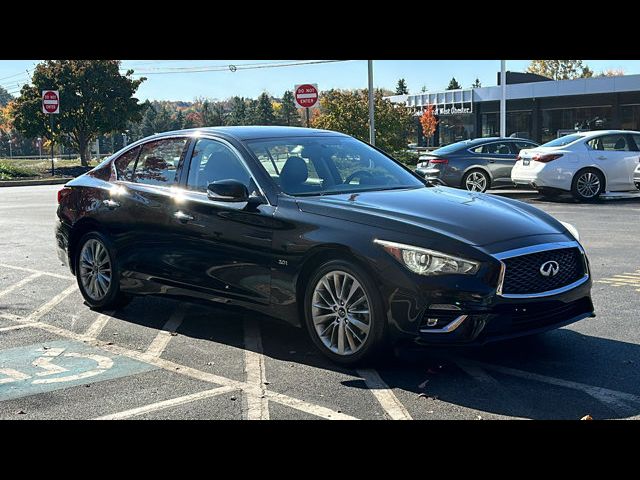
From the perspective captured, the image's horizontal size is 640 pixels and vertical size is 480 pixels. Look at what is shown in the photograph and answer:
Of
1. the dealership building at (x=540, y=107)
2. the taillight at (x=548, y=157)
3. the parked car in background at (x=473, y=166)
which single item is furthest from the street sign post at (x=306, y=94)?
the dealership building at (x=540, y=107)

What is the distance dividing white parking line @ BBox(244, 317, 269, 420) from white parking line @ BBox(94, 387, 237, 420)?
237 millimetres

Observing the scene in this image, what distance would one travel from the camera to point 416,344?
5211 mm

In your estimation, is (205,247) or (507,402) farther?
(205,247)

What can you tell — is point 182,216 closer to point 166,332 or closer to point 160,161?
point 160,161

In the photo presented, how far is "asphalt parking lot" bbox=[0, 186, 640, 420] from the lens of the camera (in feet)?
15.5

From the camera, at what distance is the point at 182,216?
664 centimetres

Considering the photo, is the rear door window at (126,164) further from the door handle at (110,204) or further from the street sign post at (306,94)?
the street sign post at (306,94)

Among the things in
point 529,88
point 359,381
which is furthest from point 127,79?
point 359,381

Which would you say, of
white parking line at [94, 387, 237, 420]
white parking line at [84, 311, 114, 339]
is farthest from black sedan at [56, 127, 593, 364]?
white parking line at [94, 387, 237, 420]

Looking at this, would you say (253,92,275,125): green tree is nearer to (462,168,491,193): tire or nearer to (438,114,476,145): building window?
(438,114,476,145): building window

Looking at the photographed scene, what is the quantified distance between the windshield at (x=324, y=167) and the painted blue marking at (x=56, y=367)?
1.81 metres

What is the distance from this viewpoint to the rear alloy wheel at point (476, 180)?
62.1ft
